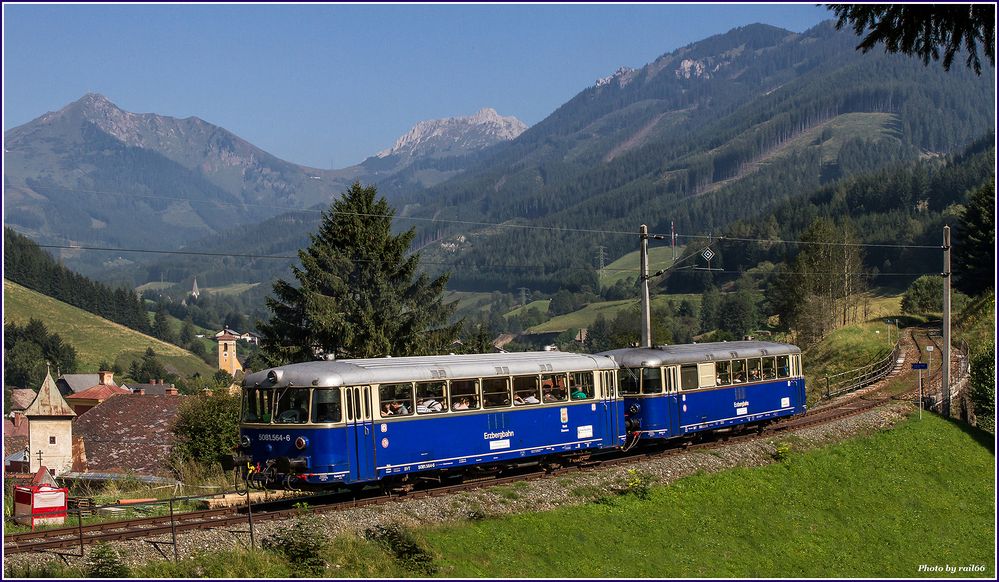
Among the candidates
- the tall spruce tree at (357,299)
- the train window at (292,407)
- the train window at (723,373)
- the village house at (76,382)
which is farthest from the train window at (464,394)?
the village house at (76,382)

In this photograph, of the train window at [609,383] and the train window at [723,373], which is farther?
the train window at [723,373]


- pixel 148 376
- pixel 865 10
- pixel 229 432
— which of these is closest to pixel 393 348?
pixel 229 432

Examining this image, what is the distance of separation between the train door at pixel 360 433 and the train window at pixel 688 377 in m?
13.9

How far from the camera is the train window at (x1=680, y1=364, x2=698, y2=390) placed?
3531cm

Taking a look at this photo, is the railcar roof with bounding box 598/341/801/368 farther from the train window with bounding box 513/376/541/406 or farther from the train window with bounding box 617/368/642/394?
the train window with bounding box 513/376/541/406

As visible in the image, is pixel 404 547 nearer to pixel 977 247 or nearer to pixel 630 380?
pixel 630 380

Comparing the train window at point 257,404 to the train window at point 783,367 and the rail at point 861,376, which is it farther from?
the rail at point 861,376

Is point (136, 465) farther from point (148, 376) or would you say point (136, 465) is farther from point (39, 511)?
point (148, 376)

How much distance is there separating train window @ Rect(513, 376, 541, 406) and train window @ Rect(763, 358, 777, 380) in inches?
560

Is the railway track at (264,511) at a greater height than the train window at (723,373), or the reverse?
the train window at (723,373)

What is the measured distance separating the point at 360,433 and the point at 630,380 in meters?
12.8

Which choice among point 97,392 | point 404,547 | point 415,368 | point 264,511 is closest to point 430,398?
point 415,368

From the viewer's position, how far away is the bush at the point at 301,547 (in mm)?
19750

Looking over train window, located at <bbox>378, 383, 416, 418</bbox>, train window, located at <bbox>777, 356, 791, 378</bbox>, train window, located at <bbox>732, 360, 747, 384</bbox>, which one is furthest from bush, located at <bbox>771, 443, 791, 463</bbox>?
train window, located at <bbox>378, 383, 416, 418</bbox>
